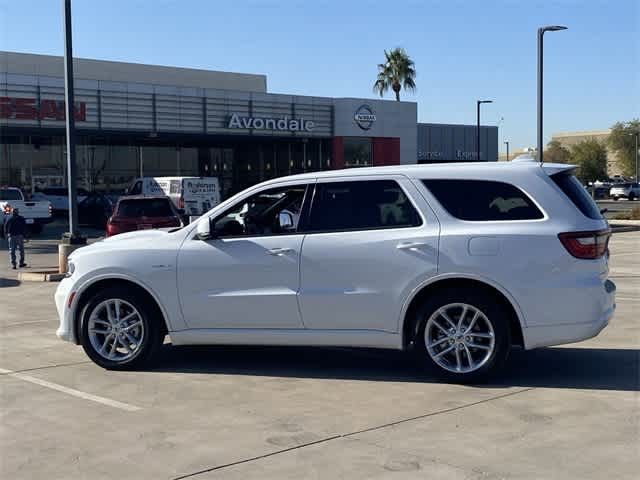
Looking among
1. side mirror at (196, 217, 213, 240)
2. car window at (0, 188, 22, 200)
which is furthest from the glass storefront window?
side mirror at (196, 217, 213, 240)

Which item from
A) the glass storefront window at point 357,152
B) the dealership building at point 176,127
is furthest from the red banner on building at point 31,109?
the glass storefront window at point 357,152

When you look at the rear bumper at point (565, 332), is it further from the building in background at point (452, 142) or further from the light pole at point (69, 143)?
the building in background at point (452, 142)

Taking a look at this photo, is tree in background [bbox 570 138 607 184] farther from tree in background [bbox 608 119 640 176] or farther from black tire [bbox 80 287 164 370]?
black tire [bbox 80 287 164 370]

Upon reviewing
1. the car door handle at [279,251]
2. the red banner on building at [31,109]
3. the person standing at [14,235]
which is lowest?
the person standing at [14,235]

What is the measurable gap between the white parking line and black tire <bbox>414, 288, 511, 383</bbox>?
243 cm

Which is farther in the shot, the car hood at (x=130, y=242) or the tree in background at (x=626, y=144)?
the tree in background at (x=626, y=144)

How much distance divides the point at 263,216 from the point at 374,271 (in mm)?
1320

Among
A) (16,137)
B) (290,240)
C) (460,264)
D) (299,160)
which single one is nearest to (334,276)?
(290,240)

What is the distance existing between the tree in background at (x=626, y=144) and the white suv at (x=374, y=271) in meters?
101

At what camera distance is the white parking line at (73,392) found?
691 cm

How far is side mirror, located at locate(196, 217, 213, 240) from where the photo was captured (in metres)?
7.93

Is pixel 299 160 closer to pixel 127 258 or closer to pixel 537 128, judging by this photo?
pixel 537 128

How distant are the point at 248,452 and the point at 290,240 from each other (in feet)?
8.35

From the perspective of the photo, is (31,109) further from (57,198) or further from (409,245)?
(409,245)
